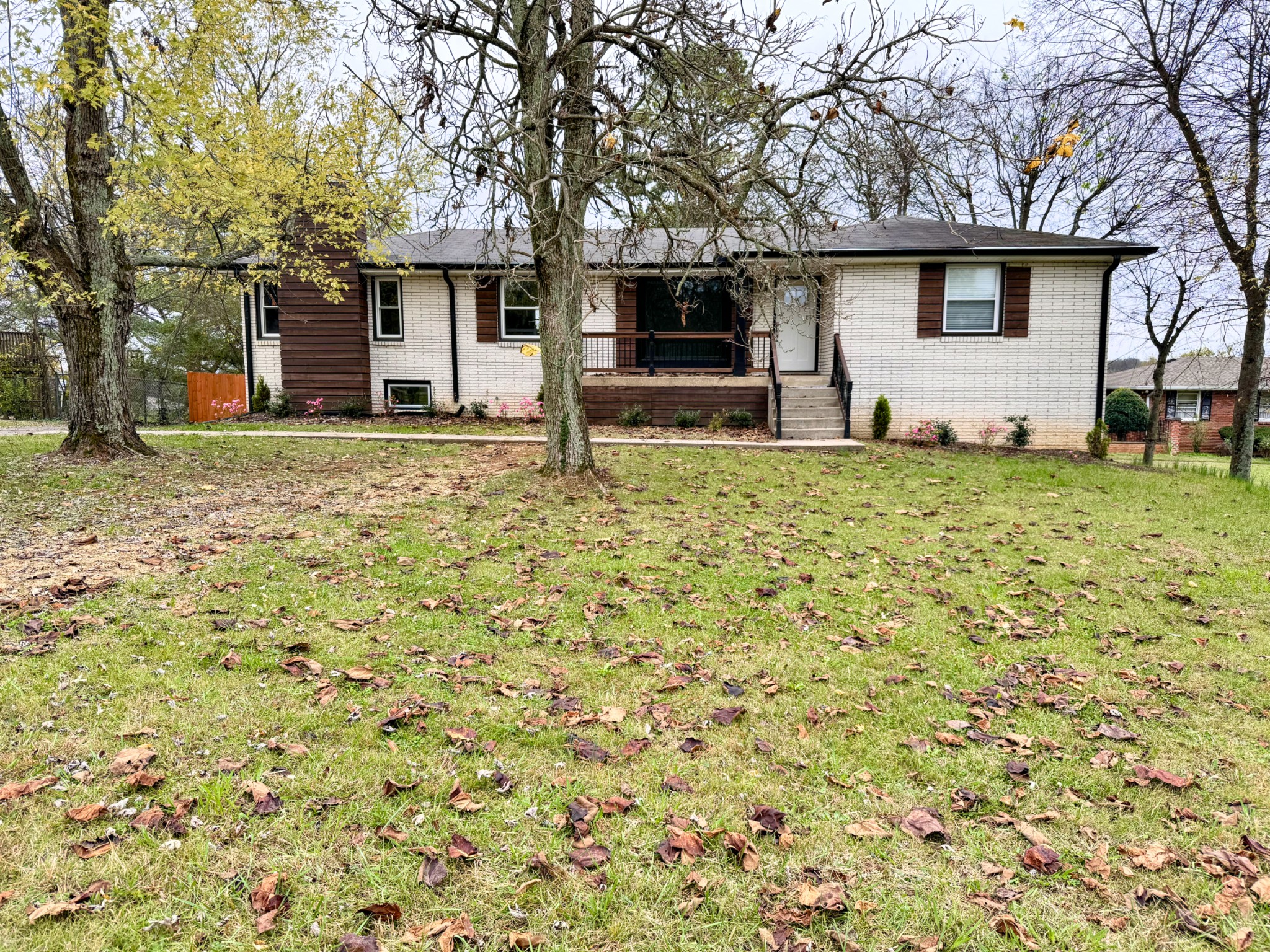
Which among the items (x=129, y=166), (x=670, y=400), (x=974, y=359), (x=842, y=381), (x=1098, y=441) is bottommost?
(x=1098, y=441)

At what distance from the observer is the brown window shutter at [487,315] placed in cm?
1653

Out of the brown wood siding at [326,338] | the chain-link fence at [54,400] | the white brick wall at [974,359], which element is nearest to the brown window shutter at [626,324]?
the white brick wall at [974,359]

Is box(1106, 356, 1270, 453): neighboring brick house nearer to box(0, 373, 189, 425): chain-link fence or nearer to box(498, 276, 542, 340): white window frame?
box(498, 276, 542, 340): white window frame

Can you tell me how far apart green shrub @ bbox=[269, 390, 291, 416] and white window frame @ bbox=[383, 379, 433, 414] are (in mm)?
2191

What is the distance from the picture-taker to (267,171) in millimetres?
10203

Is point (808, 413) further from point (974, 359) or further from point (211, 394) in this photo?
point (211, 394)

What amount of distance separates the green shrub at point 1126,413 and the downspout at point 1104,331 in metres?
16.3

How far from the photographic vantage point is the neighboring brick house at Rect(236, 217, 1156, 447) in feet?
48.0

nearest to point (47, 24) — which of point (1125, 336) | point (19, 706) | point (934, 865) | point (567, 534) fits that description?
point (567, 534)

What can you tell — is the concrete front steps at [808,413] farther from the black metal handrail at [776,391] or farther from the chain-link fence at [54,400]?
the chain-link fence at [54,400]

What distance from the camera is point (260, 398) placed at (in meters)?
17.0

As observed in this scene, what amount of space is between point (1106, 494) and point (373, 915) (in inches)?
414

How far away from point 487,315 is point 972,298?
35.5 feet

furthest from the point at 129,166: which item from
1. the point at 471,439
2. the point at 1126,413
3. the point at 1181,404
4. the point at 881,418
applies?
the point at 1181,404
